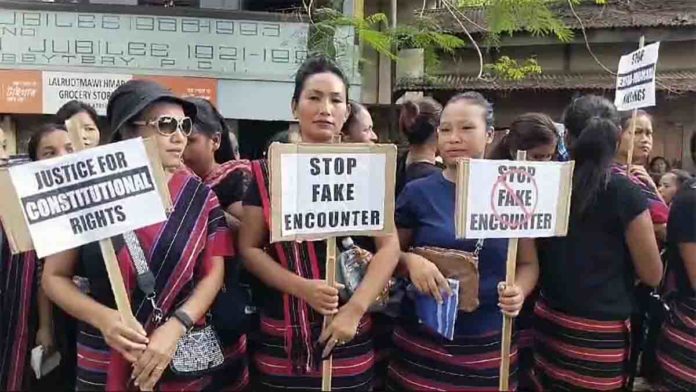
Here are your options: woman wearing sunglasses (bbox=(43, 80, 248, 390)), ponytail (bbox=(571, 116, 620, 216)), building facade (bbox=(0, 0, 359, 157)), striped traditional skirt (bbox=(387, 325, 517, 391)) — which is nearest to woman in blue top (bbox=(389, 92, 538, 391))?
striped traditional skirt (bbox=(387, 325, 517, 391))

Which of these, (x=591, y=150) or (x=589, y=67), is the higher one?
(x=589, y=67)

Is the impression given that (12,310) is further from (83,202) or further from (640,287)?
(640,287)

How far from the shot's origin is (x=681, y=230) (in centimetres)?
274

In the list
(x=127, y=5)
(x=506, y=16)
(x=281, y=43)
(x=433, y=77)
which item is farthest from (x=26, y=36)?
(x=506, y=16)

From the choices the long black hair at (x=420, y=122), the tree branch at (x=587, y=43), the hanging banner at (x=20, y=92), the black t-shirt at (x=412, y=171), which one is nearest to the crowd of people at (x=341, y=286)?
the black t-shirt at (x=412, y=171)

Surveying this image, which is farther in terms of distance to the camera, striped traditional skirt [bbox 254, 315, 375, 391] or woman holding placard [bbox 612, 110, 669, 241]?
woman holding placard [bbox 612, 110, 669, 241]

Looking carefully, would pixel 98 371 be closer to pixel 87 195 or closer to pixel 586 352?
pixel 87 195

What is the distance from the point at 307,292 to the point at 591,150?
1262 mm

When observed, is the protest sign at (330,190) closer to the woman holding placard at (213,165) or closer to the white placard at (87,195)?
the white placard at (87,195)

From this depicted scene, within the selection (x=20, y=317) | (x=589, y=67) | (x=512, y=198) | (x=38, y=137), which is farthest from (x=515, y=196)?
(x=589, y=67)

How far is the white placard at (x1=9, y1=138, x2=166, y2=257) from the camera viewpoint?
6.80 feet

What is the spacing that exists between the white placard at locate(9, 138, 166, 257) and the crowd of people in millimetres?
156

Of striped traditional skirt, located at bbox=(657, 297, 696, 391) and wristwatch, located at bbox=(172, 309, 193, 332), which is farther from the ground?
wristwatch, located at bbox=(172, 309, 193, 332)

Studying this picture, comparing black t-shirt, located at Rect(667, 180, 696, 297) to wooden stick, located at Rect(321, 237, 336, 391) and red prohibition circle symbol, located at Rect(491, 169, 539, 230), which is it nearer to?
red prohibition circle symbol, located at Rect(491, 169, 539, 230)
